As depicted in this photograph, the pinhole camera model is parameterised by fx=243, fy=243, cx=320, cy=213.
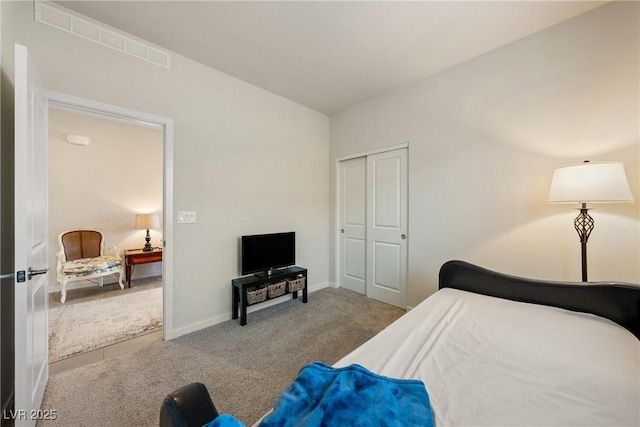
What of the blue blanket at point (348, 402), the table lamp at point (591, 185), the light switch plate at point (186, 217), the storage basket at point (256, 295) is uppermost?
the table lamp at point (591, 185)

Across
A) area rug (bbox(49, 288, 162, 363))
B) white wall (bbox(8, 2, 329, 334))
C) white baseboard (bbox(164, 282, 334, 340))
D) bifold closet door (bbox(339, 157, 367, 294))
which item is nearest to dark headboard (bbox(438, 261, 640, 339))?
bifold closet door (bbox(339, 157, 367, 294))

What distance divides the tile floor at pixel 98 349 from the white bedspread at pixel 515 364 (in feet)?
7.58

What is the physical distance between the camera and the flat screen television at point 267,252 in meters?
2.86

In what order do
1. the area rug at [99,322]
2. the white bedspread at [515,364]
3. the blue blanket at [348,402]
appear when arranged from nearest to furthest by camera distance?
the blue blanket at [348,402], the white bedspread at [515,364], the area rug at [99,322]

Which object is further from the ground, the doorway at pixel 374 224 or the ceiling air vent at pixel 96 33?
the ceiling air vent at pixel 96 33

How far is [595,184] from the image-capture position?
4.99ft

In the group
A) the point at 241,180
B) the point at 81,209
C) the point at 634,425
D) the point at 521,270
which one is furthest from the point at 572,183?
the point at 81,209

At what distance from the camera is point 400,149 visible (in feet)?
10.2

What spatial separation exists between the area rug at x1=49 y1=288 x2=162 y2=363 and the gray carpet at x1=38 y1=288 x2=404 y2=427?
452 millimetres

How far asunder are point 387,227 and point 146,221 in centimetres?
420

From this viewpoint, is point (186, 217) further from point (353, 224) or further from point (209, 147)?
point (353, 224)

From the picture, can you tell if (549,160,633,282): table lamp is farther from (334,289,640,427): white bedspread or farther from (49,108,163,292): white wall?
(49,108,163,292): white wall

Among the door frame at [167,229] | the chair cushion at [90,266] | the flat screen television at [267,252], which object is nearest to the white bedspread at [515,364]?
the flat screen television at [267,252]

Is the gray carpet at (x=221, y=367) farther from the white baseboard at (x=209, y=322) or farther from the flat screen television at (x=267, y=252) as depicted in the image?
the flat screen television at (x=267, y=252)
